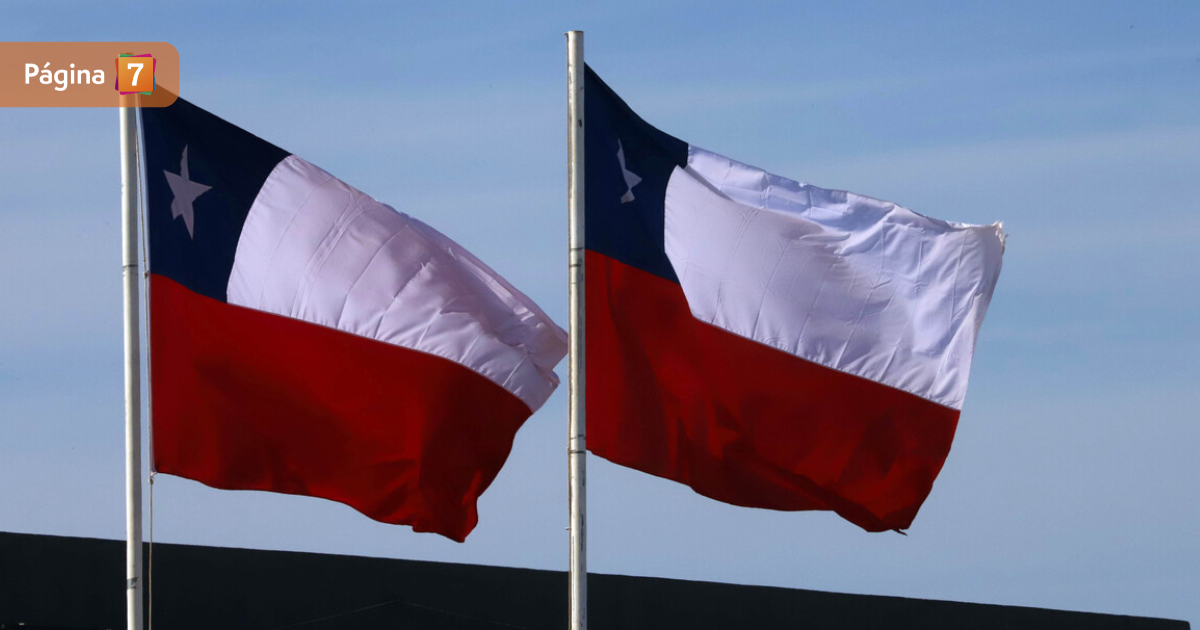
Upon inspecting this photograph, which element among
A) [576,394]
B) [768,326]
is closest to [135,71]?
[576,394]

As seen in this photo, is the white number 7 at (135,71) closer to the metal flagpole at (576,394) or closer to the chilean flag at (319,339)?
the chilean flag at (319,339)

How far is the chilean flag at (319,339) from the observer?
13344 millimetres

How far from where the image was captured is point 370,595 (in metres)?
14.8

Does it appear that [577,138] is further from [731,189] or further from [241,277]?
[241,277]

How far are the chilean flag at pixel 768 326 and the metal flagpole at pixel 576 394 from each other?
35cm

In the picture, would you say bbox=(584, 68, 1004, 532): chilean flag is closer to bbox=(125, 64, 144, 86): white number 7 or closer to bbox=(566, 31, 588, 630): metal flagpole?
bbox=(566, 31, 588, 630): metal flagpole

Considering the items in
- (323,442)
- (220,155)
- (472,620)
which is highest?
(220,155)

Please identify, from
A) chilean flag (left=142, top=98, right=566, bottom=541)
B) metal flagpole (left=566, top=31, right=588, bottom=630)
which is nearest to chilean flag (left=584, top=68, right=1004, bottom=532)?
metal flagpole (left=566, top=31, right=588, bottom=630)

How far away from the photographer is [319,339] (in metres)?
13.6

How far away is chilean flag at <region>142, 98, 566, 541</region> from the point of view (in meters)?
13.3

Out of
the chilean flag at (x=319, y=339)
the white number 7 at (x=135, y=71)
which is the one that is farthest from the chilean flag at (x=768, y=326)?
the white number 7 at (x=135, y=71)

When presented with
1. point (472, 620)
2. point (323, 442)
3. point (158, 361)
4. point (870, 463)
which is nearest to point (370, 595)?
point (472, 620)

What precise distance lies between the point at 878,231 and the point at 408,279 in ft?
11.0

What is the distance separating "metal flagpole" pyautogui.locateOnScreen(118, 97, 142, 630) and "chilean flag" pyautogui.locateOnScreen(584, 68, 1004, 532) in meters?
2.96
